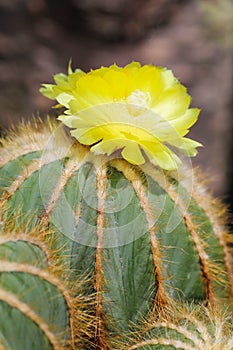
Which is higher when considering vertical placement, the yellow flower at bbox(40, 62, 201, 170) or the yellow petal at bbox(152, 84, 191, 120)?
the yellow petal at bbox(152, 84, 191, 120)

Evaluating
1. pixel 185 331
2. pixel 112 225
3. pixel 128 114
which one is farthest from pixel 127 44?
pixel 185 331

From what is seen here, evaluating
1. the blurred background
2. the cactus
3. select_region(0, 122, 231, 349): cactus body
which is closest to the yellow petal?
select_region(0, 122, 231, 349): cactus body

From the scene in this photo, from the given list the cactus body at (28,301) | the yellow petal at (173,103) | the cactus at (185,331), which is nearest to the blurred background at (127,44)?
the yellow petal at (173,103)

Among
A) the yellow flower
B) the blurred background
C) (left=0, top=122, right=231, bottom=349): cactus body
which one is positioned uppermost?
the blurred background

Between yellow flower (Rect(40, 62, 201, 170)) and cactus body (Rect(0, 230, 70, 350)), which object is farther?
yellow flower (Rect(40, 62, 201, 170))

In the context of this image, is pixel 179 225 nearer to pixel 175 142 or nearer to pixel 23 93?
pixel 175 142

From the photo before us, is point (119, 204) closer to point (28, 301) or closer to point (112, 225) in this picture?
point (112, 225)

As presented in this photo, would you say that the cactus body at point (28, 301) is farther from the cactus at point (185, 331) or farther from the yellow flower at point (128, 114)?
the yellow flower at point (128, 114)

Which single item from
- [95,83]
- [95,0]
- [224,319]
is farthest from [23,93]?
[224,319]

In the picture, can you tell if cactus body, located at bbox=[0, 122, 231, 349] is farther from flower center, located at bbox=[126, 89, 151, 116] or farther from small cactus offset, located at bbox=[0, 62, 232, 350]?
flower center, located at bbox=[126, 89, 151, 116]
